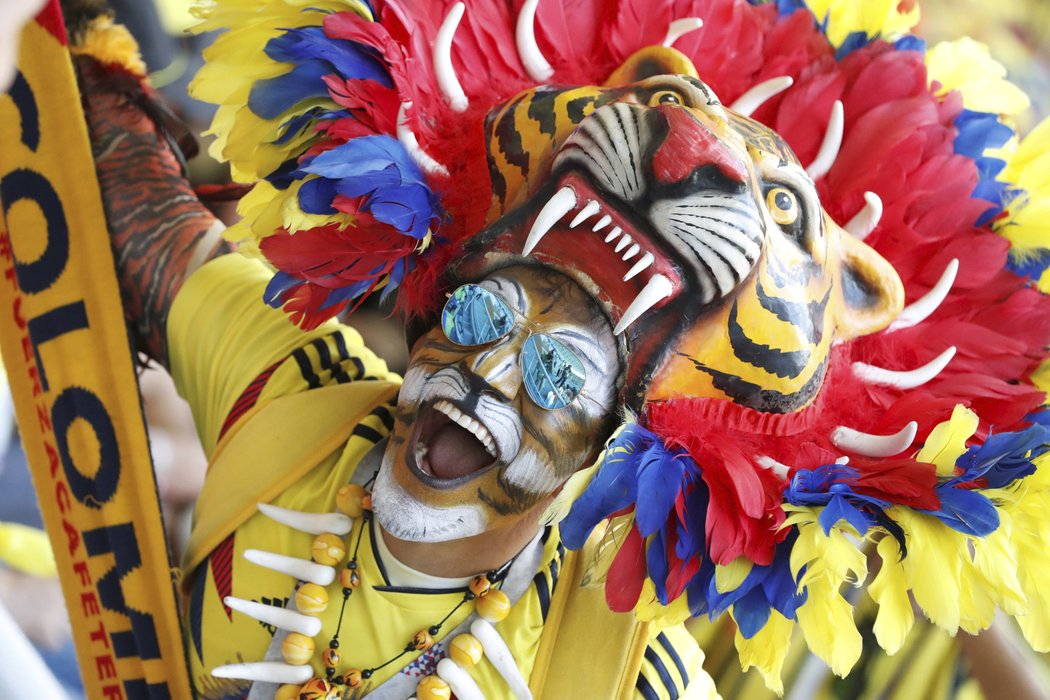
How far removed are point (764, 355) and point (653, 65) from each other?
1.07ft

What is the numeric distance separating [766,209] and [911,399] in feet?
0.81

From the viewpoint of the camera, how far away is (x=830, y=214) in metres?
1.02

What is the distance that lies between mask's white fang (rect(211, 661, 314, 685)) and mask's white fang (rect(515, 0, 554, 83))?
683mm

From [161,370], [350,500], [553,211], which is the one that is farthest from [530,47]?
[161,370]

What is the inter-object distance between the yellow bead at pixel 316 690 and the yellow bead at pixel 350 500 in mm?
182

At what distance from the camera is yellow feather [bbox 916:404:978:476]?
2.61 feet

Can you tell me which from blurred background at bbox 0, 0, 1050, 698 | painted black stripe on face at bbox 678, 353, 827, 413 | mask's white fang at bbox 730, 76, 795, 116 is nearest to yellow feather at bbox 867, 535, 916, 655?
painted black stripe on face at bbox 678, 353, 827, 413

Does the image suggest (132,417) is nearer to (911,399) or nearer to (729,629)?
(911,399)

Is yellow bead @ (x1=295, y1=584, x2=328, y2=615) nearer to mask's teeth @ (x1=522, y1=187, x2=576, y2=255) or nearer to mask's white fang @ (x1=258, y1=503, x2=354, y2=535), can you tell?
mask's white fang @ (x1=258, y1=503, x2=354, y2=535)

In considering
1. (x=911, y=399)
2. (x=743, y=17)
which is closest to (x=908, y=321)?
(x=911, y=399)

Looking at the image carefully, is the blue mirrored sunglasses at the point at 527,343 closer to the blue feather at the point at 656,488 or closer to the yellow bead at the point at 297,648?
the blue feather at the point at 656,488

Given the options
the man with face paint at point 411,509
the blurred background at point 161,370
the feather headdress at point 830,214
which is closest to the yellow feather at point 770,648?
the feather headdress at point 830,214

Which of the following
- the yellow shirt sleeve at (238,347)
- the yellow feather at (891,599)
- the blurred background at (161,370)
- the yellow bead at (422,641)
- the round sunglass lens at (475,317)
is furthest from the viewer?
the blurred background at (161,370)

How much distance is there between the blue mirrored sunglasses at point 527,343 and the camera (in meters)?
0.87
